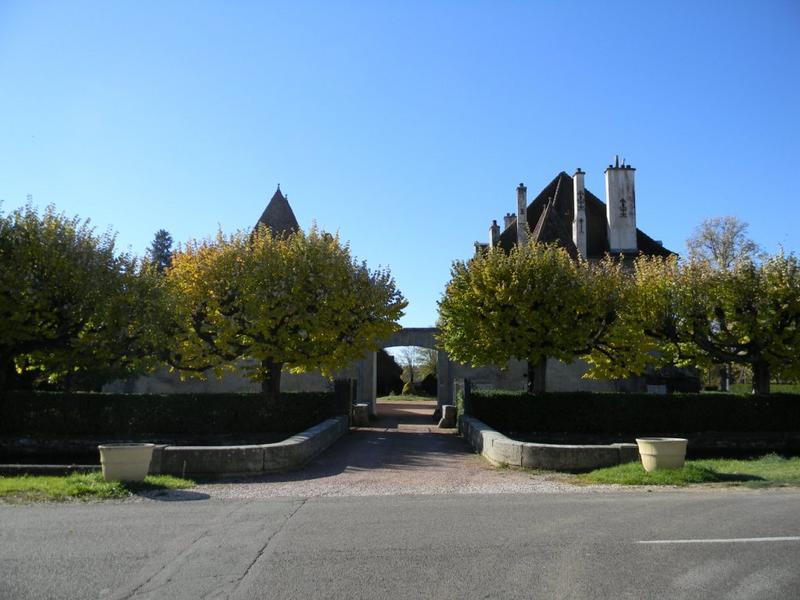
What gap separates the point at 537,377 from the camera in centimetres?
2178

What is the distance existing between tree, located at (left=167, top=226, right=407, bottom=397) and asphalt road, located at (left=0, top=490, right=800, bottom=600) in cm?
1135

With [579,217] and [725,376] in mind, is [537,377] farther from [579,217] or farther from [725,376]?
[725,376]

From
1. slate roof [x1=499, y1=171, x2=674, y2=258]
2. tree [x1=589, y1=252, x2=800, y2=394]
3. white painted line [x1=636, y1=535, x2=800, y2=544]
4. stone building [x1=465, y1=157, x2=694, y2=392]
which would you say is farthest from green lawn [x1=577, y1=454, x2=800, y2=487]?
slate roof [x1=499, y1=171, x2=674, y2=258]

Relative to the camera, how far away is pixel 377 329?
71.2 ft

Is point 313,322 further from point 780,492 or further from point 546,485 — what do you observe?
point 780,492

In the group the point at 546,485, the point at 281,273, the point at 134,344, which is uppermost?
the point at 281,273

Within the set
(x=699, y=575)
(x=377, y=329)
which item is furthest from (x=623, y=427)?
(x=699, y=575)

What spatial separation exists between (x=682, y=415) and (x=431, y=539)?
15897 millimetres

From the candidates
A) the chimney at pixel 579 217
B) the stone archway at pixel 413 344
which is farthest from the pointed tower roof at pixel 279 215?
the chimney at pixel 579 217

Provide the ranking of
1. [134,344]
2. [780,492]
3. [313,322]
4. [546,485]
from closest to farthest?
1. [780,492]
2. [546,485]
3. [134,344]
4. [313,322]

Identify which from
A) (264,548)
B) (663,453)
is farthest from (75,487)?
(663,453)

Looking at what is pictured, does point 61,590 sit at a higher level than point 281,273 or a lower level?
lower

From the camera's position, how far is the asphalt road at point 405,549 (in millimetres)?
5203

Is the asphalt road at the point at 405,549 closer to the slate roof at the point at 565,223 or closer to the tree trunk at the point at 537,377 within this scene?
the tree trunk at the point at 537,377
